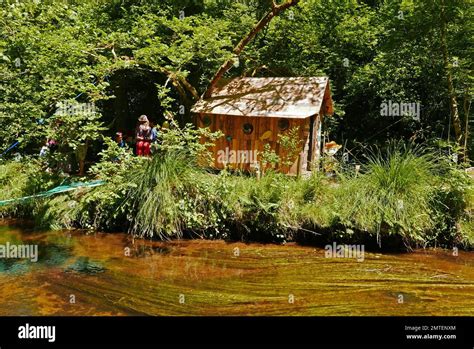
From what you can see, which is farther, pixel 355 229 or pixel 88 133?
pixel 88 133

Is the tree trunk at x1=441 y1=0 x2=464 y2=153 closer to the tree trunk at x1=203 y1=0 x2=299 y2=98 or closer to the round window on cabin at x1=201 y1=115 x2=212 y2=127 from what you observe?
the tree trunk at x1=203 y1=0 x2=299 y2=98

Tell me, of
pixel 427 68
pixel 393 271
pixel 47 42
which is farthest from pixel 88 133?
pixel 427 68

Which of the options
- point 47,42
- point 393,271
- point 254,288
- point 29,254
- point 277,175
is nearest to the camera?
point 254,288

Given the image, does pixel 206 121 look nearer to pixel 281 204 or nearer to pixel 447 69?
pixel 281 204

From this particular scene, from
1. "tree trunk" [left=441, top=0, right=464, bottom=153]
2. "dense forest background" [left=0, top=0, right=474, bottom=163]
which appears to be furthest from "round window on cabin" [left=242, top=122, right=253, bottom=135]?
"tree trunk" [left=441, top=0, right=464, bottom=153]

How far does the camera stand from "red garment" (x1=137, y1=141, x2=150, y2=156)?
11367 mm

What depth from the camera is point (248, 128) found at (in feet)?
36.9

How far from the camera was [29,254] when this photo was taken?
8422 mm

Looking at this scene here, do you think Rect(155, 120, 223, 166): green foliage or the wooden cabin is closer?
Rect(155, 120, 223, 166): green foliage

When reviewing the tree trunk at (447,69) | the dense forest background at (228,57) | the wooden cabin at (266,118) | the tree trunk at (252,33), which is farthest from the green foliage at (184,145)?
the tree trunk at (447,69)

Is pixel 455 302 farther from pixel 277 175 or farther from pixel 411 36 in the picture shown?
pixel 411 36

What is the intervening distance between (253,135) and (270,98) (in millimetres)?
968
